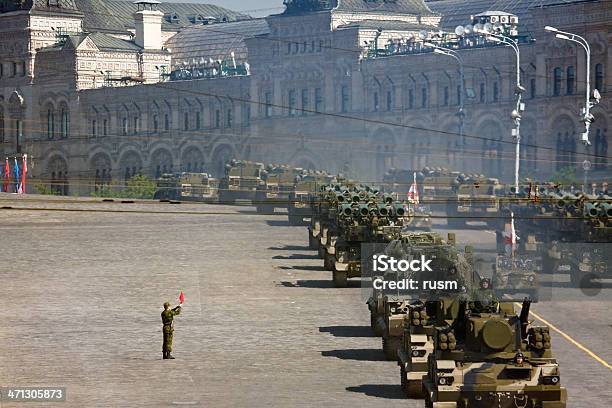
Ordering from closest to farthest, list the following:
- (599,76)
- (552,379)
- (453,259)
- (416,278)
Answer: (552,379)
(453,259)
(416,278)
(599,76)

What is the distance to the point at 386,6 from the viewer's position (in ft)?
604

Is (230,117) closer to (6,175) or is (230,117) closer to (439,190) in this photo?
(6,175)

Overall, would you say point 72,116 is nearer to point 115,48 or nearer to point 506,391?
point 115,48

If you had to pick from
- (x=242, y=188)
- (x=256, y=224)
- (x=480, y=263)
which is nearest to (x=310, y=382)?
(x=480, y=263)

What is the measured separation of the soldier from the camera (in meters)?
48.3

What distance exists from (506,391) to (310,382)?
8973 millimetres

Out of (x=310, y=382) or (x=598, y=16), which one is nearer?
(x=310, y=382)

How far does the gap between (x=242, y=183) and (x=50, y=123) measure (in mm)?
70051

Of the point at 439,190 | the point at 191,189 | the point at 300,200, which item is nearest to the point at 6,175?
the point at 191,189

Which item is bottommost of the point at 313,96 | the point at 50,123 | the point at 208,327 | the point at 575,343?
the point at 208,327

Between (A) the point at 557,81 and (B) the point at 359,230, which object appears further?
(A) the point at 557,81

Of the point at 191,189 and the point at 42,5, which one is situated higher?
the point at 42,5

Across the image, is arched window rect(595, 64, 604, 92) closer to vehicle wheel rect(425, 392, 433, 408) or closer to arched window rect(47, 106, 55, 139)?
arched window rect(47, 106, 55, 139)

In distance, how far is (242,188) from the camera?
411 feet
